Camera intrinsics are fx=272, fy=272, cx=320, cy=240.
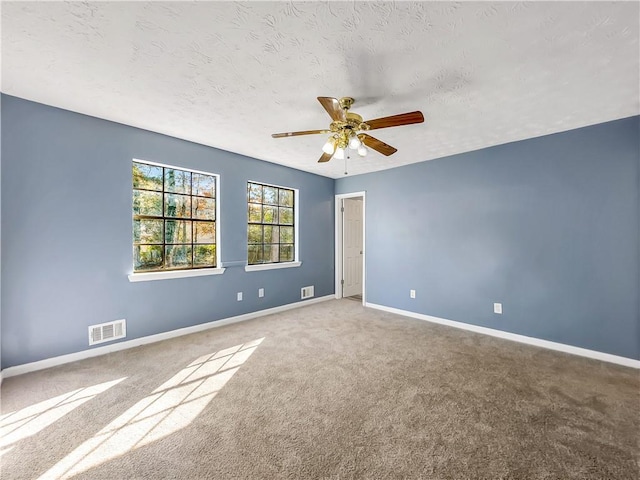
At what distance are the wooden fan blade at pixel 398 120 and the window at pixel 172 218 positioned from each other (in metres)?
2.54

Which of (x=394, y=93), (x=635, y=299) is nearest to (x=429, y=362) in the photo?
(x=635, y=299)

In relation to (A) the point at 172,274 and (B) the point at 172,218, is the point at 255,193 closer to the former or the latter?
(B) the point at 172,218

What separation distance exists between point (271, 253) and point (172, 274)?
5.26 ft

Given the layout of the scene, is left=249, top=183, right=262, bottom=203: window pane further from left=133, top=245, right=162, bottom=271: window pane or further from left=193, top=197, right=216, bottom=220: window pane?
left=133, top=245, right=162, bottom=271: window pane

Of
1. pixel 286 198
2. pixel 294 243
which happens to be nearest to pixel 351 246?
pixel 294 243

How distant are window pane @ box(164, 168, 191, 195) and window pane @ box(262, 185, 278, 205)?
120cm

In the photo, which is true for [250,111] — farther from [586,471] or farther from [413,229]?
[586,471]

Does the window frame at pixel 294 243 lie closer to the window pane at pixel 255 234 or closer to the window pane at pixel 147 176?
the window pane at pixel 255 234

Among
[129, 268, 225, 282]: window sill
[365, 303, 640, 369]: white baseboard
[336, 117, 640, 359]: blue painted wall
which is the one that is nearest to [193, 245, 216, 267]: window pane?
[129, 268, 225, 282]: window sill

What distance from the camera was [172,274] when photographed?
3334mm

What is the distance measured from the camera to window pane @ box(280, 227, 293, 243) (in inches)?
187

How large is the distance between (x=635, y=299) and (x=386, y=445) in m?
2.99

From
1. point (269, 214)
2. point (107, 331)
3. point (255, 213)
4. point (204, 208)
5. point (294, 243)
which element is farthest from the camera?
point (294, 243)

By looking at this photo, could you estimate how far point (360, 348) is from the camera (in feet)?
10.2
